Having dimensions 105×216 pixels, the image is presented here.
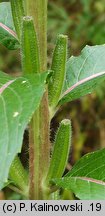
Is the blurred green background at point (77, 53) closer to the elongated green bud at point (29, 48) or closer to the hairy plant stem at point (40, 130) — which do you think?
the hairy plant stem at point (40, 130)

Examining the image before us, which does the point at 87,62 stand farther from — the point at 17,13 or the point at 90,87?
the point at 17,13

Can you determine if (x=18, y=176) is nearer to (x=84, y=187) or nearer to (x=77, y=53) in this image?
(x=84, y=187)

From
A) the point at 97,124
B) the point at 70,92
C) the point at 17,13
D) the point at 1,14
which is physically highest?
the point at 97,124

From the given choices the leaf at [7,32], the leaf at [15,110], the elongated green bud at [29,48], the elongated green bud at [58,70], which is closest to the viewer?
the leaf at [15,110]

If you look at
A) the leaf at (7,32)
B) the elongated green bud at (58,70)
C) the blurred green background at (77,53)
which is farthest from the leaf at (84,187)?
the blurred green background at (77,53)

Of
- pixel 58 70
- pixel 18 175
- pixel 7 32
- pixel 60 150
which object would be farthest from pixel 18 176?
pixel 7 32

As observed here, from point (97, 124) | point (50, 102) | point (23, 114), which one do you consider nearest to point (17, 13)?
→ point (50, 102)

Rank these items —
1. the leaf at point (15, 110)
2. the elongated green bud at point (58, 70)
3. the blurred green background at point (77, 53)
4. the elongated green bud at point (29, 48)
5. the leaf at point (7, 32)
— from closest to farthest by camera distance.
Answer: the leaf at point (15, 110) → the elongated green bud at point (29, 48) → the elongated green bud at point (58, 70) → the leaf at point (7, 32) → the blurred green background at point (77, 53)
